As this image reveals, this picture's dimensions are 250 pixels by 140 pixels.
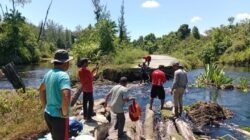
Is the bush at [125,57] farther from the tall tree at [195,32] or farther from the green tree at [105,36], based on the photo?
the tall tree at [195,32]

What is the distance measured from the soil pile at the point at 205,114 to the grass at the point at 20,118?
7013 millimetres

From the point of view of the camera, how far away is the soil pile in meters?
15.8

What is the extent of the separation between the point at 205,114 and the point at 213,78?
515 inches

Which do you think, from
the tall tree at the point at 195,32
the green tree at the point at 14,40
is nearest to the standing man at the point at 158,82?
the green tree at the point at 14,40

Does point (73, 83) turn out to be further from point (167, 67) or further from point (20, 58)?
point (20, 58)

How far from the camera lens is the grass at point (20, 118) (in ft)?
33.5

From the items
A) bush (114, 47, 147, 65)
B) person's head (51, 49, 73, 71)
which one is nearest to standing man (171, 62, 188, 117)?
person's head (51, 49, 73, 71)

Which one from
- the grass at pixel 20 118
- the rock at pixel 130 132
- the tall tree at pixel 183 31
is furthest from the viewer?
the tall tree at pixel 183 31

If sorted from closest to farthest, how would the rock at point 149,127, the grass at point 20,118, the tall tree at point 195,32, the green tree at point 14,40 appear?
the grass at point 20,118
the rock at point 149,127
the green tree at point 14,40
the tall tree at point 195,32

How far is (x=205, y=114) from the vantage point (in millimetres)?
16312

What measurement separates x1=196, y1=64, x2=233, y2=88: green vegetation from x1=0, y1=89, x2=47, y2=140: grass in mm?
18719

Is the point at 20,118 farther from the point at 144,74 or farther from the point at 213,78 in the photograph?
the point at 213,78

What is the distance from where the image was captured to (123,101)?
10.6 metres

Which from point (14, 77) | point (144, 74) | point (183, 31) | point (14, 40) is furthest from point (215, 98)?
point (183, 31)
